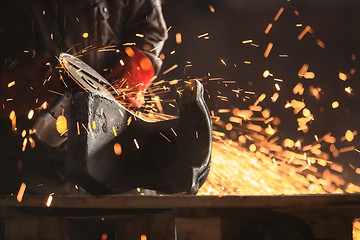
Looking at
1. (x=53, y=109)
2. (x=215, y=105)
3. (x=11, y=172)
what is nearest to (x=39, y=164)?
(x=11, y=172)

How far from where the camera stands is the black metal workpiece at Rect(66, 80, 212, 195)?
7.64 feet

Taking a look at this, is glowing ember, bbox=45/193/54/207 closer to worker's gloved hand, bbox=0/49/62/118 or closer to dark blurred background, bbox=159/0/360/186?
worker's gloved hand, bbox=0/49/62/118

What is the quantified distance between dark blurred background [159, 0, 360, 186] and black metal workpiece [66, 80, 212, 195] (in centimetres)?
372

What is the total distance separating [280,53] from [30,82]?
4.28m

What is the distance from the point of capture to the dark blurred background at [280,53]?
6457 millimetres

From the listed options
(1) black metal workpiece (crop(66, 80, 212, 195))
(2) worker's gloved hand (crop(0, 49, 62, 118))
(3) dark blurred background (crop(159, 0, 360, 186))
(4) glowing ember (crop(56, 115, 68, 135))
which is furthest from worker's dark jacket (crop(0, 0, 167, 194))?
(3) dark blurred background (crop(159, 0, 360, 186))

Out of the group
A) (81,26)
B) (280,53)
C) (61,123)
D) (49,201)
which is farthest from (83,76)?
(280,53)

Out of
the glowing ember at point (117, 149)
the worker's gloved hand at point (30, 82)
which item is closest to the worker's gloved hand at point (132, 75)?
the worker's gloved hand at point (30, 82)

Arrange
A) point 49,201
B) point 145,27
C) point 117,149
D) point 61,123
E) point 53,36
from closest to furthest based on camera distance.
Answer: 1. point 49,201
2. point 117,149
3. point 61,123
4. point 53,36
5. point 145,27

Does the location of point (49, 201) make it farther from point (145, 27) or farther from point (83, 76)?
point (145, 27)

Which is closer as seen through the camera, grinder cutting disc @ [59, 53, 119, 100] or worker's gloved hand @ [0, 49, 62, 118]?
grinder cutting disc @ [59, 53, 119, 100]

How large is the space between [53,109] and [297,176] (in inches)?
173

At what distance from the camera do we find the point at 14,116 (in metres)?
3.22

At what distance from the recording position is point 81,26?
3.58 metres
